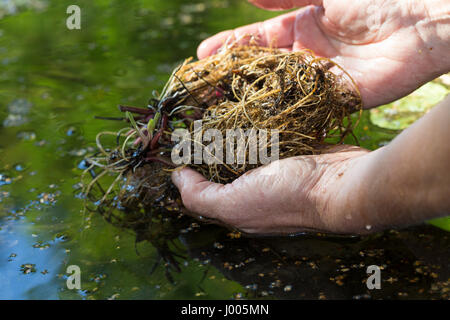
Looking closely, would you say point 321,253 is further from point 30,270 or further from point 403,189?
point 30,270

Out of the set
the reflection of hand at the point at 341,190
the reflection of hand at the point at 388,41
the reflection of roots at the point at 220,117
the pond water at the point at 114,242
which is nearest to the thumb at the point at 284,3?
the reflection of hand at the point at 388,41

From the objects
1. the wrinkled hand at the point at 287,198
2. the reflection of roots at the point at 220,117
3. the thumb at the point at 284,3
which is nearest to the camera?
the wrinkled hand at the point at 287,198

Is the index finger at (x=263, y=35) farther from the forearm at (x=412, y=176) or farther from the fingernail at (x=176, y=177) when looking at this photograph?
the forearm at (x=412, y=176)

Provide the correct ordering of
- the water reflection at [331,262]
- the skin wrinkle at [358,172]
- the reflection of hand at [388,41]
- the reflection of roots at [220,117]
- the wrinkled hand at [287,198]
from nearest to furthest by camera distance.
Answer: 1. the skin wrinkle at [358,172]
2. the water reflection at [331,262]
3. the wrinkled hand at [287,198]
4. the reflection of roots at [220,117]
5. the reflection of hand at [388,41]

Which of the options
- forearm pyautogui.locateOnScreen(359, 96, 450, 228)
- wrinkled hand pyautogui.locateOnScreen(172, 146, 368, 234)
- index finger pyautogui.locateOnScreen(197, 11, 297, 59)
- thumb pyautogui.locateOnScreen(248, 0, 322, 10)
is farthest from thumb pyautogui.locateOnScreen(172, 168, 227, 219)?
thumb pyautogui.locateOnScreen(248, 0, 322, 10)

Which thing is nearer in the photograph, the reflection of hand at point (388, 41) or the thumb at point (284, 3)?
the reflection of hand at point (388, 41)

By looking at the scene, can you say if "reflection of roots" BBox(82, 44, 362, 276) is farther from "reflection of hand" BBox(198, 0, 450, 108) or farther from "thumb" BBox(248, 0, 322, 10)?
"thumb" BBox(248, 0, 322, 10)

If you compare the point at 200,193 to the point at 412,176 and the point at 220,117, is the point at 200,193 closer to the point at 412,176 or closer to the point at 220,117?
the point at 220,117

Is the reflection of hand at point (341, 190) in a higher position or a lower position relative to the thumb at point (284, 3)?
lower
